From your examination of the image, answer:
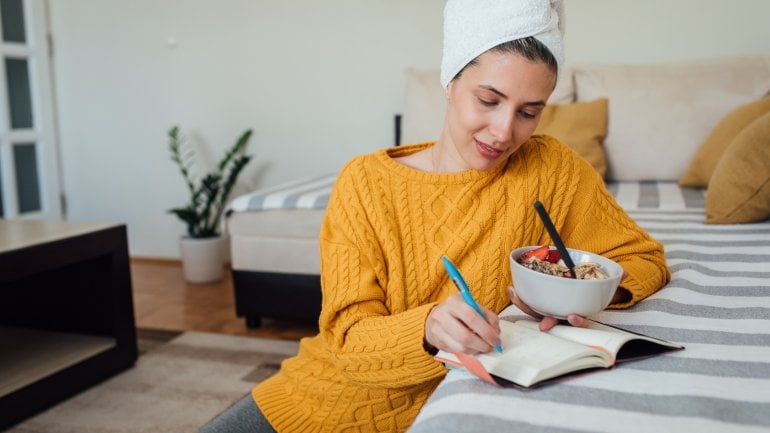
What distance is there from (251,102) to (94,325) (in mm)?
1511

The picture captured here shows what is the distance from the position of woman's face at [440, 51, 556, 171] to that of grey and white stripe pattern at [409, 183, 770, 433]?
255 mm

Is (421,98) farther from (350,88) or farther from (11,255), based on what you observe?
(11,255)

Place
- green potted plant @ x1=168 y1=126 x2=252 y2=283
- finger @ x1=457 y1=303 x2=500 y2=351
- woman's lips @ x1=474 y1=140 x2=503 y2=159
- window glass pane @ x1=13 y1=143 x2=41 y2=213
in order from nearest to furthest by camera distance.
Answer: finger @ x1=457 y1=303 x2=500 y2=351, woman's lips @ x1=474 y1=140 x2=503 y2=159, green potted plant @ x1=168 y1=126 x2=252 y2=283, window glass pane @ x1=13 y1=143 x2=41 y2=213

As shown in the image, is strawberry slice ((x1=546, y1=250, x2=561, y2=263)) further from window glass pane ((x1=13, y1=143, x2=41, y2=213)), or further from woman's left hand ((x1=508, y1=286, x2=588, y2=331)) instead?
window glass pane ((x1=13, y1=143, x2=41, y2=213))

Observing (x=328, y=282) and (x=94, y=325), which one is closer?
(x=328, y=282)

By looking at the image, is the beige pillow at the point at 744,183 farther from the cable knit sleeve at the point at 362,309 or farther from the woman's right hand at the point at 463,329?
the woman's right hand at the point at 463,329

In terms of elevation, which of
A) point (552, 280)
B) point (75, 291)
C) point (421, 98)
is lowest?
point (75, 291)

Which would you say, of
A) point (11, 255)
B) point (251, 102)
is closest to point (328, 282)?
point (11, 255)

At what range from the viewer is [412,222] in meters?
0.92

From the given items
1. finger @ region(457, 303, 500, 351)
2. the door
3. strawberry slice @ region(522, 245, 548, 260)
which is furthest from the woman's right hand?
the door

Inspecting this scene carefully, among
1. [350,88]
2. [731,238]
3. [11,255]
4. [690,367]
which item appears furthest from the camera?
[350,88]

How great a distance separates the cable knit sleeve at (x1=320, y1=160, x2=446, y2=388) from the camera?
0.73m

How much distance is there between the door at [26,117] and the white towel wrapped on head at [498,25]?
311 centimetres

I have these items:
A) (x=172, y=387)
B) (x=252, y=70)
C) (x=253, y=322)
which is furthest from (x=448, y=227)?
(x=252, y=70)
